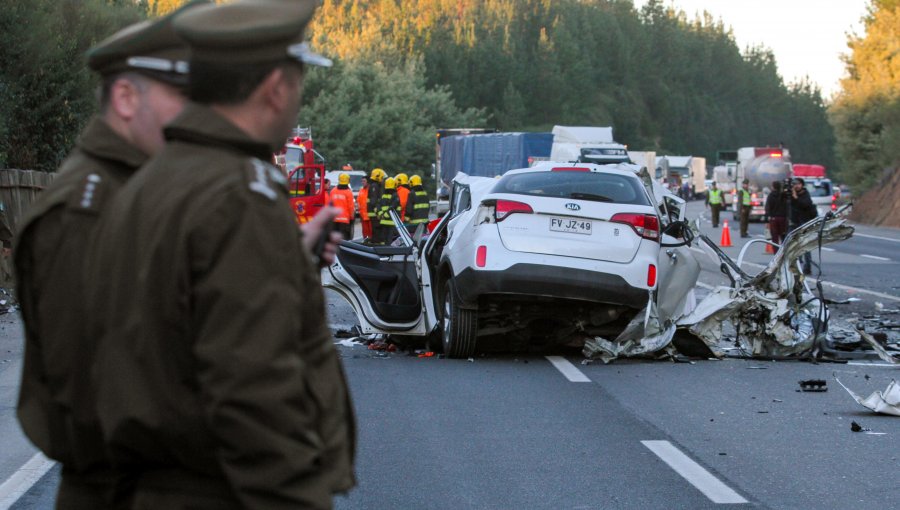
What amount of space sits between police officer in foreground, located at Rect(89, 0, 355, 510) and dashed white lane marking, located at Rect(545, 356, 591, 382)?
842 cm

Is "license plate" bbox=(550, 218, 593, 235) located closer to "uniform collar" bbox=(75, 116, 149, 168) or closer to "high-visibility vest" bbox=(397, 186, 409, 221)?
"uniform collar" bbox=(75, 116, 149, 168)

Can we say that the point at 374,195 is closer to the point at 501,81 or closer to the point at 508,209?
the point at 508,209

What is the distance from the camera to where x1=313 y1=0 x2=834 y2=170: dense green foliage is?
12281 centimetres

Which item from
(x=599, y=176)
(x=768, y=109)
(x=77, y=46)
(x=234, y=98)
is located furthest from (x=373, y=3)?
(x=234, y=98)

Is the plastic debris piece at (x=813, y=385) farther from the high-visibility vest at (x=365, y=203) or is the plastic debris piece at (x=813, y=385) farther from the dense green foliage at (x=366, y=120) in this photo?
the dense green foliage at (x=366, y=120)

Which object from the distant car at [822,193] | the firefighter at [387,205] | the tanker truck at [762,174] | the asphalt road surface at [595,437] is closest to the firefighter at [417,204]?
the firefighter at [387,205]

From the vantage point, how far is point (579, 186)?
11734 mm

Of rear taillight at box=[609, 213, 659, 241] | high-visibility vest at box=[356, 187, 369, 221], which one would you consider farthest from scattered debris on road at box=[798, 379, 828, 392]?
high-visibility vest at box=[356, 187, 369, 221]

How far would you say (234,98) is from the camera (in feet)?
7.88

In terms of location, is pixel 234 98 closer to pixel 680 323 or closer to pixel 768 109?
pixel 680 323

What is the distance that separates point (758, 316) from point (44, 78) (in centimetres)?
1772

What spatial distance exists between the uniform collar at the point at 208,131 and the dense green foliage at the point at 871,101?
5781 centimetres

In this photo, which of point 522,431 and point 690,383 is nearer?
point 522,431

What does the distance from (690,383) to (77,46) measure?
65.6ft
